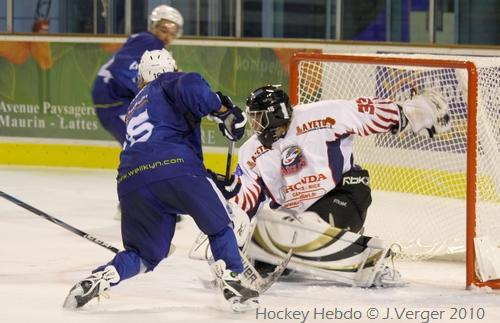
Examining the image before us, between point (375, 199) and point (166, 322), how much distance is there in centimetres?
195

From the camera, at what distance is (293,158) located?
429 cm

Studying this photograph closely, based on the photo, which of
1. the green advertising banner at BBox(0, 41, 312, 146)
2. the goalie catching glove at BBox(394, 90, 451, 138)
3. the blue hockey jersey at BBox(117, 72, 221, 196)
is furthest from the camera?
the green advertising banner at BBox(0, 41, 312, 146)

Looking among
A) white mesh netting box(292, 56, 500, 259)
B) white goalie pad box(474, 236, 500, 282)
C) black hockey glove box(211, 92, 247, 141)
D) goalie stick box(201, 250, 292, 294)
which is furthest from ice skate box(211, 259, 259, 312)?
white mesh netting box(292, 56, 500, 259)

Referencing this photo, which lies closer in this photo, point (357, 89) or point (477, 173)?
point (477, 173)

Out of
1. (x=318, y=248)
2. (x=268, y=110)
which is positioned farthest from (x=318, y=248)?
(x=268, y=110)

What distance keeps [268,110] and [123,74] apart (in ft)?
6.35

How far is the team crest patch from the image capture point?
4.29 metres

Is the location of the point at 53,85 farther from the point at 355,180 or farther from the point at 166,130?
the point at 166,130

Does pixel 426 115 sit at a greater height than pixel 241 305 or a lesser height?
greater

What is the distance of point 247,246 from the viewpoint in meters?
4.35

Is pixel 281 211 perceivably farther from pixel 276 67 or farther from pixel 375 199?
pixel 276 67

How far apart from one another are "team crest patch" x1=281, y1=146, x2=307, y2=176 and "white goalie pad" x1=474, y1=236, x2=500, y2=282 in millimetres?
642

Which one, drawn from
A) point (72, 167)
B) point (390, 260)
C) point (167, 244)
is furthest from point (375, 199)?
point (72, 167)

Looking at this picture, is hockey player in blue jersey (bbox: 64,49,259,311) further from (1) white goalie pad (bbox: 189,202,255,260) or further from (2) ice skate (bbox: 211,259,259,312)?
(1) white goalie pad (bbox: 189,202,255,260)
